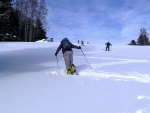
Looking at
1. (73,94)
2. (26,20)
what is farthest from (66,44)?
(26,20)

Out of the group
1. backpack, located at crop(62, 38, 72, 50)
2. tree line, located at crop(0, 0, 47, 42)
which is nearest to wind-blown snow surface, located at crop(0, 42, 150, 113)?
backpack, located at crop(62, 38, 72, 50)

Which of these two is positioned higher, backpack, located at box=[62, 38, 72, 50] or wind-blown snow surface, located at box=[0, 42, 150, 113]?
backpack, located at box=[62, 38, 72, 50]

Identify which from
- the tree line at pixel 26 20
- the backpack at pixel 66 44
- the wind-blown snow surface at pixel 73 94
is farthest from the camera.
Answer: the tree line at pixel 26 20

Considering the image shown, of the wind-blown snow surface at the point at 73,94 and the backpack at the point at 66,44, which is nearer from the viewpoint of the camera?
the wind-blown snow surface at the point at 73,94

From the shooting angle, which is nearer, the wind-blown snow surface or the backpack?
the wind-blown snow surface

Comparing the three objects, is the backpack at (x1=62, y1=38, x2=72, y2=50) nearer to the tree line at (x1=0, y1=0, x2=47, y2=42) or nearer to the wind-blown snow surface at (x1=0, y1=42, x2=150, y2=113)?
the wind-blown snow surface at (x1=0, y1=42, x2=150, y2=113)

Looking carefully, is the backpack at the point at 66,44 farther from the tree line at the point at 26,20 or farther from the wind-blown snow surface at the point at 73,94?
the tree line at the point at 26,20

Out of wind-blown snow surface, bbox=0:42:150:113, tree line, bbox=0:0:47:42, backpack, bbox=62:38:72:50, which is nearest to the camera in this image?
wind-blown snow surface, bbox=0:42:150:113

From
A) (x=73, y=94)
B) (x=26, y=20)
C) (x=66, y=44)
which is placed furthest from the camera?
(x=26, y=20)

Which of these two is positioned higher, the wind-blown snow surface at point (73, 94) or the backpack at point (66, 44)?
the backpack at point (66, 44)

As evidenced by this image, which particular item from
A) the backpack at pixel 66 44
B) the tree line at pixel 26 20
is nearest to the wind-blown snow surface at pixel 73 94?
the backpack at pixel 66 44

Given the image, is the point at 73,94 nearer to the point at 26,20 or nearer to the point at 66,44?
the point at 66,44

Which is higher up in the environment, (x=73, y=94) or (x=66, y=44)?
(x=66, y=44)

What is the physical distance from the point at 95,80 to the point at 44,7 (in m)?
42.1
